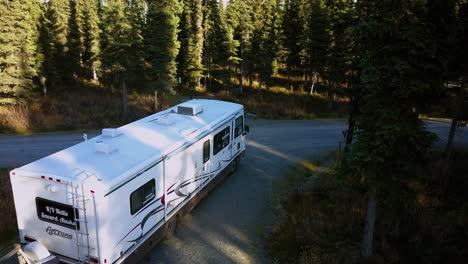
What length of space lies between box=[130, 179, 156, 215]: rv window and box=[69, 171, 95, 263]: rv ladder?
51.2 inches

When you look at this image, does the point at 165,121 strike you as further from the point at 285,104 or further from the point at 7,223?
the point at 285,104

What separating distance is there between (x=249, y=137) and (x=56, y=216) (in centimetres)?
1645

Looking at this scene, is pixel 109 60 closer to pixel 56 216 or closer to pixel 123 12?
pixel 123 12

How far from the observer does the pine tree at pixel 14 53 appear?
27953 millimetres

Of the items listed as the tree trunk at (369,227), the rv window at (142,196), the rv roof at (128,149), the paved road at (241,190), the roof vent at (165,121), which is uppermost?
the roof vent at (165,121)

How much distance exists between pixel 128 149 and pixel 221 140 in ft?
17.7

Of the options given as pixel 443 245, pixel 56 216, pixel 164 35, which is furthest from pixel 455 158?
pixel 164 35

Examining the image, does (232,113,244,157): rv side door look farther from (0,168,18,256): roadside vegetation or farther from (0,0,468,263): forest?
(0,168,18,256): roadside vegetation

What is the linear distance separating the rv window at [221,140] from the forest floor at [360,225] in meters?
3.33

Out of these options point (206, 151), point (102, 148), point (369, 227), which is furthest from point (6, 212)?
point (369, 227)

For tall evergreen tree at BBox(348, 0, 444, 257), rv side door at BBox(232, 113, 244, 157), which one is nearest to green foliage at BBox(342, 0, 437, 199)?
tall evergreen tree at BBox(348, 0, 444, 257)

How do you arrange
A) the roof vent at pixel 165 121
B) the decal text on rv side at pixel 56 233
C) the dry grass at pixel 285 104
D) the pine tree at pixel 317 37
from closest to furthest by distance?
the decal text on rv side at pixel 56 233 → the roof vent at pixel 165 121 → the dry grass at pixel 285 104 → the pine tree at pixel 317 37

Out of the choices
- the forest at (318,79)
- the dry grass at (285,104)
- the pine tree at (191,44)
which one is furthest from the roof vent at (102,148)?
the pine tree at (191,44)

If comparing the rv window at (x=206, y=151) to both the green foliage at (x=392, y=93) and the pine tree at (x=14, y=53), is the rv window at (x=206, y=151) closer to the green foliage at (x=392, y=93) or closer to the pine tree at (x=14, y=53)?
the green foliage at (x=392, y=93)
